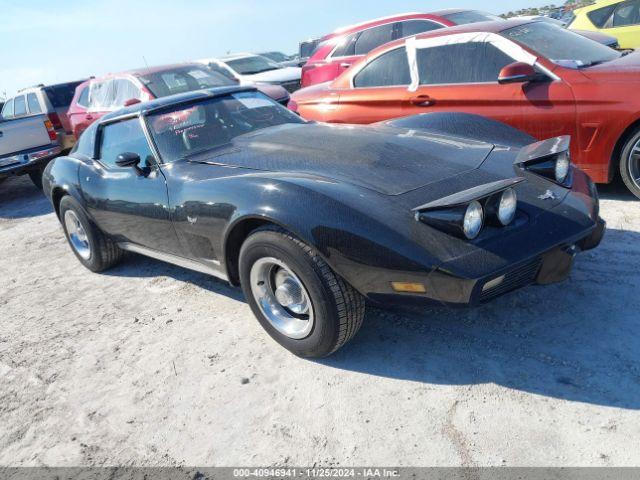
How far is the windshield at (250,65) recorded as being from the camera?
11.7m

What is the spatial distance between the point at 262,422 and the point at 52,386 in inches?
56.4

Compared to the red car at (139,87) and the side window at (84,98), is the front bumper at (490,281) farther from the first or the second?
the side window at (84,98)

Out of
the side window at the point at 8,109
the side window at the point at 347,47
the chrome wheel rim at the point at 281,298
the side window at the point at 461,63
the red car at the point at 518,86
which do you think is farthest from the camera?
the side window at the point at 8,109

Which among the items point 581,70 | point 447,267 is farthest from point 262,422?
point 581,70

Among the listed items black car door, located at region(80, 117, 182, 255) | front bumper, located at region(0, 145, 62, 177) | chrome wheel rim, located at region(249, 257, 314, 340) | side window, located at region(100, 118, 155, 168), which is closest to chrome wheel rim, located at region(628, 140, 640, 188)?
chrome wheel rim, located at region(249, 257, 314, 340)

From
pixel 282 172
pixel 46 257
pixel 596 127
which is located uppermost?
pixel 282 172

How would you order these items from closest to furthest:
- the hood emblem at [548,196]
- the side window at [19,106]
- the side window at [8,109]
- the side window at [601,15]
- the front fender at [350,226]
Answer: the front fender at [350,226]
the hood emblem at [548,196]
the side window at [601,15]
the side window at [19,106]
the side window at [8,109]

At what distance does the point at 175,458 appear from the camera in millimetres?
2395

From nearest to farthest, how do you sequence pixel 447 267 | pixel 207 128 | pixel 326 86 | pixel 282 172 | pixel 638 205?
1. pixel 447 267
2. pixel 282 172
3. pixel 207 128
4. pixel 638 205
5. pixel 326 86

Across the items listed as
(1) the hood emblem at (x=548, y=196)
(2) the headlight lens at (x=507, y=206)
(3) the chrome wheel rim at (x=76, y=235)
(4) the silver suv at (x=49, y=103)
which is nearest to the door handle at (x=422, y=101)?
(1) the hood emblem at (x=548, y=196)

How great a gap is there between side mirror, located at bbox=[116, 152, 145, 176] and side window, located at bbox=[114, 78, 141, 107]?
5114mm

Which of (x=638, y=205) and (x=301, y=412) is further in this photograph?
(x=638, y=205)

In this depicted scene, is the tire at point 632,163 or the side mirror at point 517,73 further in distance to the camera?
the side mirror at point 517,73

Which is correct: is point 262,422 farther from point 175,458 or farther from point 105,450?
point 105,450
